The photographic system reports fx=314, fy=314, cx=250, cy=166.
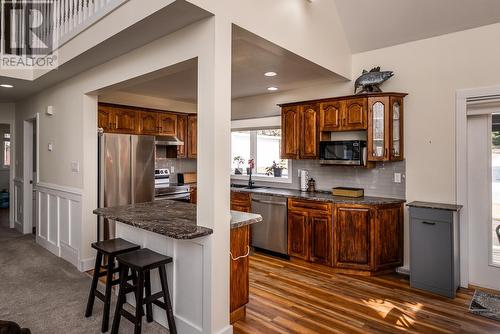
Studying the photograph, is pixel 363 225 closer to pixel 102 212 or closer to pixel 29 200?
pixel 102 212

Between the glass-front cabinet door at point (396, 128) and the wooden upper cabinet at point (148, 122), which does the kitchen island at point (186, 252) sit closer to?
the glass-front cabinet door at point (396, 128)

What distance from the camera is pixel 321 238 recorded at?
12.9 ft

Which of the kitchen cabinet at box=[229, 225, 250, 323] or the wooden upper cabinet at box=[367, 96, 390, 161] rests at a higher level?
the wooden upper cabinet at box=[367, 96, 390, 161]

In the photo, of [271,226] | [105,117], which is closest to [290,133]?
[271,226]

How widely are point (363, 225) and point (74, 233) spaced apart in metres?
3.65

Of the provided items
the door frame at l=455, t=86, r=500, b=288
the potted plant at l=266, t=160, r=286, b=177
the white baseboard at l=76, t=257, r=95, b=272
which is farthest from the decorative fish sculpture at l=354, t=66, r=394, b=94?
the white baseboard at l=76, t=257, r=95, b=272

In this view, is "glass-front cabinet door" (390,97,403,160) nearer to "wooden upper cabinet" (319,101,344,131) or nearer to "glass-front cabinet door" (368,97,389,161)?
"glass-front cabinet door" (368,97,389,161)

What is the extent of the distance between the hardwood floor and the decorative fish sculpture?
90.2 inches

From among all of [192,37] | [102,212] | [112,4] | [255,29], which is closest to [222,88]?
[192,37]

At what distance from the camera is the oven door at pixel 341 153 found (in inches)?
155

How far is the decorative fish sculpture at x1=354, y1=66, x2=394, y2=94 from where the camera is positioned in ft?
12.5

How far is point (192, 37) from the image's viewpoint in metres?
2.37

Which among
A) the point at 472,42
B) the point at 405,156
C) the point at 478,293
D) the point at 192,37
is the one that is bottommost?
the point at 478,293

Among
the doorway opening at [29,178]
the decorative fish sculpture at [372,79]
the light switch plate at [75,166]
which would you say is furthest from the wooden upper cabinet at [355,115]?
the doorway opening at [29,178]
